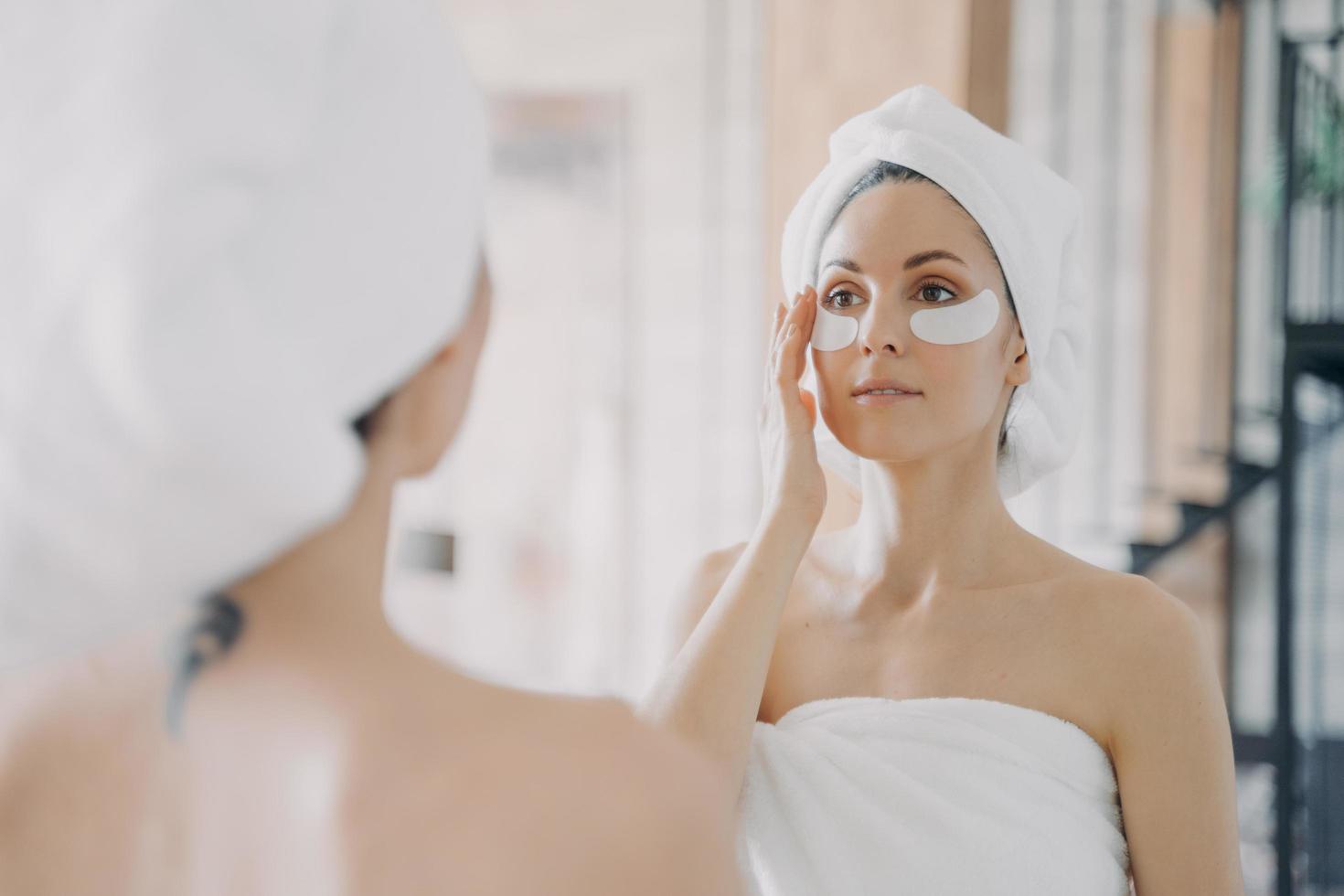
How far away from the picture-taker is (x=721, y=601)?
4.49 feet

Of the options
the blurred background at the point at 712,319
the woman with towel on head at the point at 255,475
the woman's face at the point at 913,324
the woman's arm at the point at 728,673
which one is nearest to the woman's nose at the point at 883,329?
the woman's face at the point at 913,324

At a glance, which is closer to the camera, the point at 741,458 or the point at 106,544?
the point at 106,544

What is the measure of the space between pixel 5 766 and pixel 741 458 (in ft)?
16.3

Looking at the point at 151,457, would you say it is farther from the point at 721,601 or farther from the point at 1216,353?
the point at 1216,353

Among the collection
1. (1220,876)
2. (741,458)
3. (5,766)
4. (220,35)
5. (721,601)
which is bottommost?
(741,458)

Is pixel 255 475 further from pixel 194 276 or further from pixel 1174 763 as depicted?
pixel 1174 763

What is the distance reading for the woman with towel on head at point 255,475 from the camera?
0.59m

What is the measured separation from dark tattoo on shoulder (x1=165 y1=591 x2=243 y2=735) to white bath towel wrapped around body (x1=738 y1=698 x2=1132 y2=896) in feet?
2.75

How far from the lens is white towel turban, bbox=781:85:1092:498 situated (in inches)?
57.8

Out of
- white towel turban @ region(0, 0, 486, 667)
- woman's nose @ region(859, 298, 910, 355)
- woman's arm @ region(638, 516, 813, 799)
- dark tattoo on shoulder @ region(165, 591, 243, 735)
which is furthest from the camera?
woman's nose @ region(859, 298, 910, 355)

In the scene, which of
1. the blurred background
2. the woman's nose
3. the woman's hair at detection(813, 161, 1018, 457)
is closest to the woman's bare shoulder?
the woman's nose

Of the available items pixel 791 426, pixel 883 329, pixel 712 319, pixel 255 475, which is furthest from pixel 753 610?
pixel 712 319

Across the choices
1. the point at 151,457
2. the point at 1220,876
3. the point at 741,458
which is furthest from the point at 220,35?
the point at 741,458

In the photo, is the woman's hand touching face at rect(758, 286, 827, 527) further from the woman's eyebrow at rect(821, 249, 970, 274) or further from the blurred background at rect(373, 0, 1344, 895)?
the blurred background at rect(373, 0, 1344, 895)
